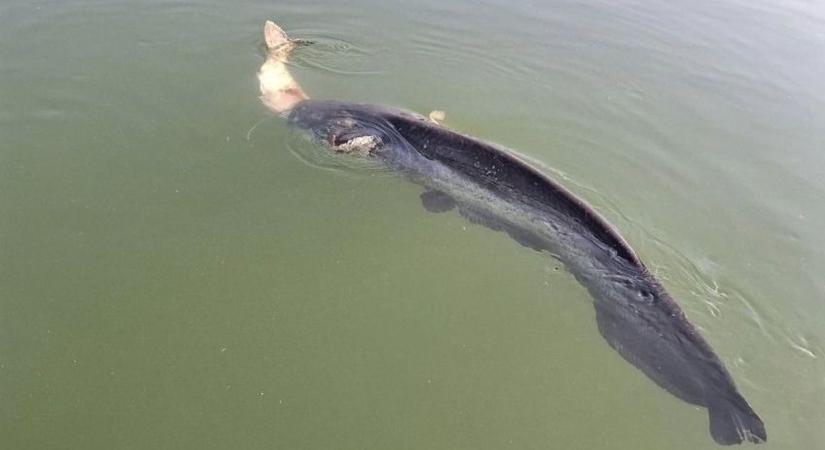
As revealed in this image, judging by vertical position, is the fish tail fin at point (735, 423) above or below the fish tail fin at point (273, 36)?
below

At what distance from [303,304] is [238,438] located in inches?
51.4

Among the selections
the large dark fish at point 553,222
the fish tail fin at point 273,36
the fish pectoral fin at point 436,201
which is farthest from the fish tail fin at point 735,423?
the fish tail fin at point 273,36

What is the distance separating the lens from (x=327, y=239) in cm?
616

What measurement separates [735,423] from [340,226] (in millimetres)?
3692

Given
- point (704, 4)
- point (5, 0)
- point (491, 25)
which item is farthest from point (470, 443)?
point (704, 4)

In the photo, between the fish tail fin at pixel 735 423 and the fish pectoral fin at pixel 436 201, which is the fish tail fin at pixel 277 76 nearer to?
the fish pectoral fin at pixel 436 201

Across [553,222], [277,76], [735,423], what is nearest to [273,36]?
[277,76]

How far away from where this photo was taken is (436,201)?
6648mm

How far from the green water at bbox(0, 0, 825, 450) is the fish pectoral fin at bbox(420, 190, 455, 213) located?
141 millimetres

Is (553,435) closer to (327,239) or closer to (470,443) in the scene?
(470,443)

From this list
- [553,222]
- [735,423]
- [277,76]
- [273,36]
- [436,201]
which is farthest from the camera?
[273,36]

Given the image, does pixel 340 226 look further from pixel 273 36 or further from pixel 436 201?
pixel 273 36

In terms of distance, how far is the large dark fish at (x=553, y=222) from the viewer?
472 cm

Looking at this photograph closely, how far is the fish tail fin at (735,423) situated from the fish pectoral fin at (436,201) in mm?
3090
